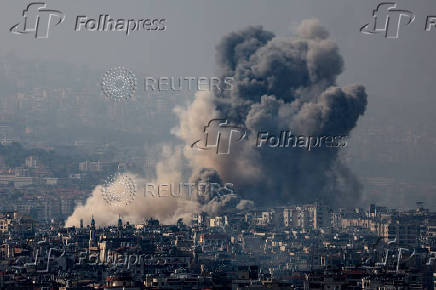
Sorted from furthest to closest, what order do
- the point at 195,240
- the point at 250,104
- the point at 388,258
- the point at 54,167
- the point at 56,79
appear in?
the point at 56,79, the point at 54,167, the point at 250,104, the point at 195,240, the point at 388,258

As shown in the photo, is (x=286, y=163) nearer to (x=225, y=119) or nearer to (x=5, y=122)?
(x=225, y=119)

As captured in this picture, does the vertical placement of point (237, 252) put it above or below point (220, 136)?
below

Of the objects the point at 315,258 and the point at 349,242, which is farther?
the point at 349,242

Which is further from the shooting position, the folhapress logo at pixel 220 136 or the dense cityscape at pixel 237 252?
the folhapress logo at pixel 220 136

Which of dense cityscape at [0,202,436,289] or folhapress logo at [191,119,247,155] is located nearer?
dense cityscape at [0,202,436,289]

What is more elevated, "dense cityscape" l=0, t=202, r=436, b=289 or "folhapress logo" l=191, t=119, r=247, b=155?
"folhapress logo" l=191, t=119, r=247, b=155

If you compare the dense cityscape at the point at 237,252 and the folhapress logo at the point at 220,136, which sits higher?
the folhapress logo at the point at 220,136

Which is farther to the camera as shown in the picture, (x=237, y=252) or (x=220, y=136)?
(x=220, y=136)

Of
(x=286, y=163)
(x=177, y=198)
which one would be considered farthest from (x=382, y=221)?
(x=177, y=198)
